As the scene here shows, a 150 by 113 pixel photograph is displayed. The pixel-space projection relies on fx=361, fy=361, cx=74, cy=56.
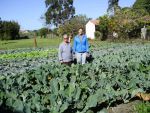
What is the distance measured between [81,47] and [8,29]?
72298 mm

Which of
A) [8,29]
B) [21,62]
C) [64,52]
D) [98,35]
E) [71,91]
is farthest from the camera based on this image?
[8,29]

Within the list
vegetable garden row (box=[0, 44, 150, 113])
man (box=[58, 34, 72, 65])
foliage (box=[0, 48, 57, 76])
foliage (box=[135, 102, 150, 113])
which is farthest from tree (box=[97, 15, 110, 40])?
foliage (box=[135, 102, 150, 113])

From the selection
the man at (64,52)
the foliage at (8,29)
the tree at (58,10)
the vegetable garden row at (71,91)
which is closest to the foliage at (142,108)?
the vegetable garden row at (71,91)

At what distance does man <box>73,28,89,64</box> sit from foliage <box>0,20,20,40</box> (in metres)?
69.6

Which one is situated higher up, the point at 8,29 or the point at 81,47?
the point at 81,47

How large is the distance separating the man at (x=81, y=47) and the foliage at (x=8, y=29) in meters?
69.6

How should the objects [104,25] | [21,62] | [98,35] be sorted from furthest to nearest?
1. [98,35]
2. [104,25]
3. [21,62]

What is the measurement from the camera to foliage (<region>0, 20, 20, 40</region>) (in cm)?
8231

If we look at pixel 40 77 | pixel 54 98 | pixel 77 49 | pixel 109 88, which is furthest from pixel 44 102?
pixel 77 49

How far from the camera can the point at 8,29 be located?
83.6 meters

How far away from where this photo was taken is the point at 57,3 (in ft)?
317

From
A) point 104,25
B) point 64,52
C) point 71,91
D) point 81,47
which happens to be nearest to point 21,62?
point 81,47

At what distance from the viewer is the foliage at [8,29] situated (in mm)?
82312

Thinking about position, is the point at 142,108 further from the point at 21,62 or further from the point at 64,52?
the point at 21,62
